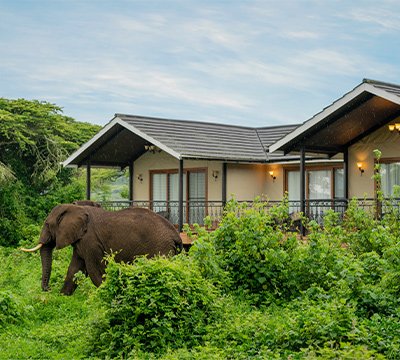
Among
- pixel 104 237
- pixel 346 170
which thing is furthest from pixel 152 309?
pixel 346 170

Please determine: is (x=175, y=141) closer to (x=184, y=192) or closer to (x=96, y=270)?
(x=184, y=192)

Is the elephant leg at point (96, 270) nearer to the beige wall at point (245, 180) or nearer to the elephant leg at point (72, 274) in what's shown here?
the elephant leg at point (72, 274)

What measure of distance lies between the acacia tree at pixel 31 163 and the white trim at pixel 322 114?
1528cm

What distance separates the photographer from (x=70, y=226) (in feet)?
52.2

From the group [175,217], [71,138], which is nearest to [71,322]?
[175,217]

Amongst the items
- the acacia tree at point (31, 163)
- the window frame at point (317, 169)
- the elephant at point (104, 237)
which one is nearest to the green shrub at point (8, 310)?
the elephant at point (104, 237)

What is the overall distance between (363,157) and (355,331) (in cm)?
1339

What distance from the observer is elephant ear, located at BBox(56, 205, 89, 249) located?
52.1ft

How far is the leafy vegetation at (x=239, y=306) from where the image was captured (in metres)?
9.15

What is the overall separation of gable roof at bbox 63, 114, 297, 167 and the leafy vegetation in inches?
371

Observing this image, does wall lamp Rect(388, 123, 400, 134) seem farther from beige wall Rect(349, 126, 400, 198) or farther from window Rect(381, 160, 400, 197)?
window Rect(381, 160, 400, 197)

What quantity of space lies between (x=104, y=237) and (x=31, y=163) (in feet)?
69.7

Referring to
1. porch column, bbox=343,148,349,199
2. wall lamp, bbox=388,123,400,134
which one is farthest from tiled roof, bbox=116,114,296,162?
wall lamp, bbox=388,123,400,134

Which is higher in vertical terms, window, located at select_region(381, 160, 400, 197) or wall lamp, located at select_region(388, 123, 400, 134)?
wall lamp, located at select_region(388, 123, 400, 134)
